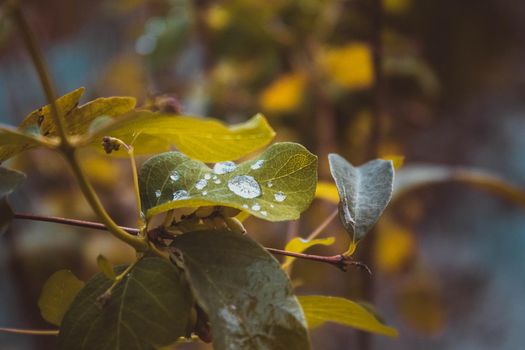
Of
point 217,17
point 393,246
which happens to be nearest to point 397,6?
point 217,17

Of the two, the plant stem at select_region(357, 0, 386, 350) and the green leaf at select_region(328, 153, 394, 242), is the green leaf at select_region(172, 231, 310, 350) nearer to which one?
the green leaf at select_region(328, 153, 394, 242)

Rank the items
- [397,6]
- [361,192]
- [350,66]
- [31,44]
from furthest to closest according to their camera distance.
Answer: [397,6]
[350,66]
[361,192]
[31,44]

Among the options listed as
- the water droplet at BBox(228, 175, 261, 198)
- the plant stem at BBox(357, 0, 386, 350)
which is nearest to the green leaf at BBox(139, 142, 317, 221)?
the water droplet at BBox(228, 175, 261, 198)

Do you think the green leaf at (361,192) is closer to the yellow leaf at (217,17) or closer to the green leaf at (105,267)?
the green leaf at (105,267)

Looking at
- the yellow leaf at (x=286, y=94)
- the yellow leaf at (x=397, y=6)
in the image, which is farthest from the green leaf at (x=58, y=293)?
the yellow leaf at (x=397, y=6)

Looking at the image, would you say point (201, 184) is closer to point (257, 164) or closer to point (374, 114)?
point (257, 164)

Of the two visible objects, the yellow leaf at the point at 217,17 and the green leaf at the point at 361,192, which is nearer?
the green leaf at the point at 361,192

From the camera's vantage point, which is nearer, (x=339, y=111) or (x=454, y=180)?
(x=454, y=180)

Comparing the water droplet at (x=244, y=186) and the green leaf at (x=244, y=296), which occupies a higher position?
the water droplet at (x=244, y=186)

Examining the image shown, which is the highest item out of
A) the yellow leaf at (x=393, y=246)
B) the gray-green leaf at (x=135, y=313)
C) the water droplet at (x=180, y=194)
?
the water droplet at (x=180, y=194)
